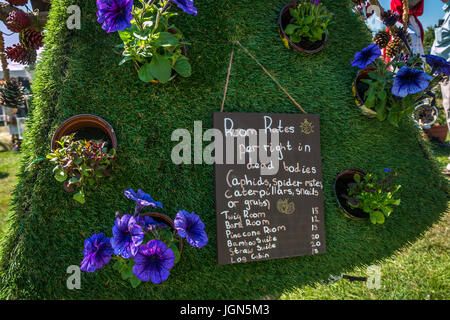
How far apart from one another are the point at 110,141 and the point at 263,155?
0.86 meters

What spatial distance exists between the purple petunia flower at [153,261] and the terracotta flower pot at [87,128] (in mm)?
569

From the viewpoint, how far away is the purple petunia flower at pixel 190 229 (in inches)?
44.2

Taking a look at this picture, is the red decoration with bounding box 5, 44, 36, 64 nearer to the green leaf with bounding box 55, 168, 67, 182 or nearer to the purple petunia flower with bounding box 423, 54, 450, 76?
the green leaf with bounding box 55, 168, 67, 182

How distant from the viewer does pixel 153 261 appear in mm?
1079

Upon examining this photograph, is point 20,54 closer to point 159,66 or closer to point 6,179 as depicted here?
point 159,66

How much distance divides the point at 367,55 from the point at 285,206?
111 cm

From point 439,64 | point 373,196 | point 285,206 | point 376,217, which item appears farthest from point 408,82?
point 285,206

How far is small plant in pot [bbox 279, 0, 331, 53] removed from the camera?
67.2 inches

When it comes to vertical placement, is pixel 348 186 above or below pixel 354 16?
below

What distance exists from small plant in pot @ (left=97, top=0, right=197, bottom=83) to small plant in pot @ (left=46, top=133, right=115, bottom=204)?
0.43 meters

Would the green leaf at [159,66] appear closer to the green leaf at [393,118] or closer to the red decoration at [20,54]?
the red decoration at [20,54]

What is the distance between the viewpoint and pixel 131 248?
1033 millimetres
